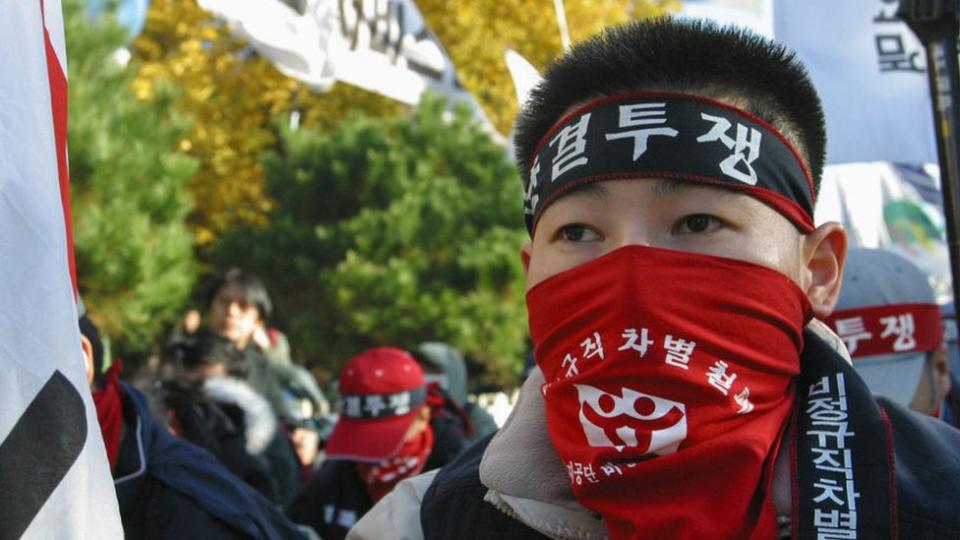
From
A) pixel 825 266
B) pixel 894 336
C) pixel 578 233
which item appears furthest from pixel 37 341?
pixel 894 336

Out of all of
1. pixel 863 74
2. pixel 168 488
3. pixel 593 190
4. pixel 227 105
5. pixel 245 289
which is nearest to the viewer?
pixel 593 190

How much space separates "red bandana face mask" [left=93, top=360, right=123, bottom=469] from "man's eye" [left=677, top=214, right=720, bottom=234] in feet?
5.25

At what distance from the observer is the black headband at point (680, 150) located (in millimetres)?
1768

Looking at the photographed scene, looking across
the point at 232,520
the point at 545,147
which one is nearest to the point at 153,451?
the point at 232,520

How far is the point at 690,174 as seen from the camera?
1.76 meters

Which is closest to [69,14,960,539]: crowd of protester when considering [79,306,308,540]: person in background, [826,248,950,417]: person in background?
[79,306,308,540]: person in background

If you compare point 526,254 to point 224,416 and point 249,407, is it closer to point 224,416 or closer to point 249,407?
point 224,416

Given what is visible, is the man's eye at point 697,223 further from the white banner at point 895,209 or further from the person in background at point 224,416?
the person in background at point 224,416

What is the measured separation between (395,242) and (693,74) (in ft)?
47.3

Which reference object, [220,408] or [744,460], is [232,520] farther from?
[220,408]

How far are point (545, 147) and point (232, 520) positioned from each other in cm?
128

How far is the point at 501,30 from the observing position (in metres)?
20.8

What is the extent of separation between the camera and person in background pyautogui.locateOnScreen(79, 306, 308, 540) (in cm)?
281

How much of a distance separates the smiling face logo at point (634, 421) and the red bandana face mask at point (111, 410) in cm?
152
